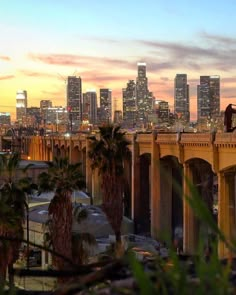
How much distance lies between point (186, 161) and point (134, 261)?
52.8 metres

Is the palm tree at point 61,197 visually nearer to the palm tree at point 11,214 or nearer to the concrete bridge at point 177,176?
the palm tree at point 11,214

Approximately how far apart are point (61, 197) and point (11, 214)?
4.98 m

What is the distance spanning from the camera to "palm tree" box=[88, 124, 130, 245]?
117 feet

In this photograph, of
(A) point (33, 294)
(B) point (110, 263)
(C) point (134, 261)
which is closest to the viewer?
(C) point (134, 261)

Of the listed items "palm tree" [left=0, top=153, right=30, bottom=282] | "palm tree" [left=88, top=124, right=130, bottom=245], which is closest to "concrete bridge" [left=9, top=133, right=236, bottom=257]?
"palm tree" [left=88, top=124, right=130, bottom=245]

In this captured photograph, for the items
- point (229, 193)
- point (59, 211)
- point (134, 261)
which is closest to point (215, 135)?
point (229, 193)

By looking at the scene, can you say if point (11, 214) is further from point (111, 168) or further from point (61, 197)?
point (111, 168)

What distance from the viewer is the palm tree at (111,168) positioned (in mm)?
35781

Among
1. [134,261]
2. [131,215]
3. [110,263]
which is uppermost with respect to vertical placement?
[134,261]

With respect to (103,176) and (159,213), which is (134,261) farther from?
(159,213)

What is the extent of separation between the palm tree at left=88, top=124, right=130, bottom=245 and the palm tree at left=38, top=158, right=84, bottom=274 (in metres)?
7.45

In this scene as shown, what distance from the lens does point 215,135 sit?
1875 inches

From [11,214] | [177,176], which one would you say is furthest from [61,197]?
[177,176]

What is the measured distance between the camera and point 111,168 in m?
36.4
